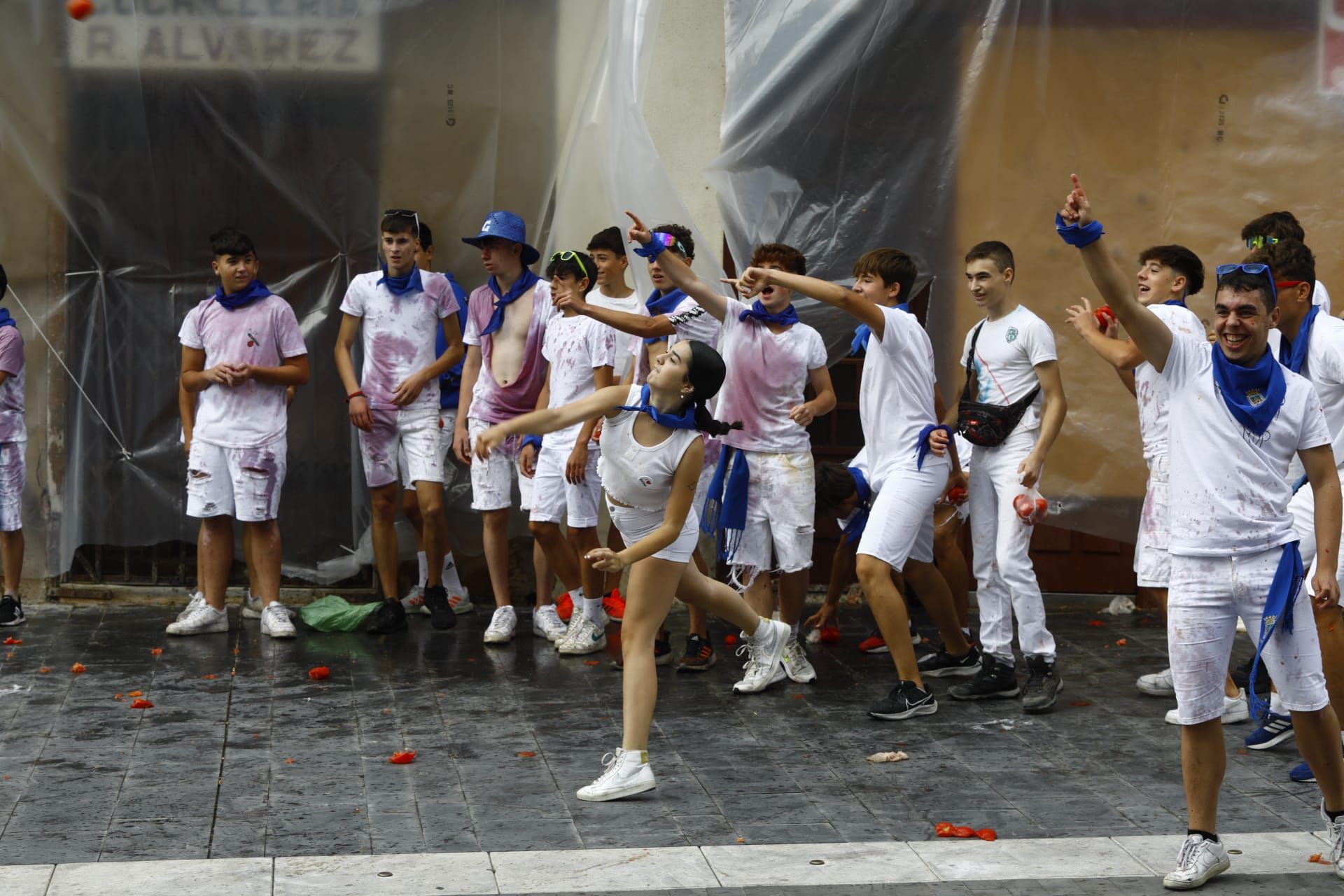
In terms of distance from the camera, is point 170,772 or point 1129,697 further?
point 1129,697

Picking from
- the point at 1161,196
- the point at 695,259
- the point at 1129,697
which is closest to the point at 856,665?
the point at 1129,697

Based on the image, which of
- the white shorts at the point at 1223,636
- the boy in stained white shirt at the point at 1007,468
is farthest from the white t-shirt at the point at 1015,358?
the white shorts at the point at 1223,636

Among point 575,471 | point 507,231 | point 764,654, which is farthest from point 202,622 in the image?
point 764,654

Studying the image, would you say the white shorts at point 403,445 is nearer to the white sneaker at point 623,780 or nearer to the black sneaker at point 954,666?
the black sneaker at point 954,666

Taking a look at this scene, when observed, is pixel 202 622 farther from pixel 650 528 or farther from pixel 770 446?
pixel 650 528

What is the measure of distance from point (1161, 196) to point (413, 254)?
3.79m

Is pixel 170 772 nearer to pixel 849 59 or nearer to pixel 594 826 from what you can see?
pixel 594 826

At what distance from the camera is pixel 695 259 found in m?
7.77

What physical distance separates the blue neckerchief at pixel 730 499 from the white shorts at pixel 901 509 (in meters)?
0.71

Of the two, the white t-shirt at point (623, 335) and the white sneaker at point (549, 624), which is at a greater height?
the white t-shirt at point (623, 335)

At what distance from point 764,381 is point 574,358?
44.1 inches

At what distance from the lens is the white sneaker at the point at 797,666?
725 centimetres

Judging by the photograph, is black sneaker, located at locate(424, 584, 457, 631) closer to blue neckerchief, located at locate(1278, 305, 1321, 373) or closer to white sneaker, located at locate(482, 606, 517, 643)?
white sneaker, located at locate(482, 606, 517, 643)

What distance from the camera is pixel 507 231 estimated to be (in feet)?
26.2
